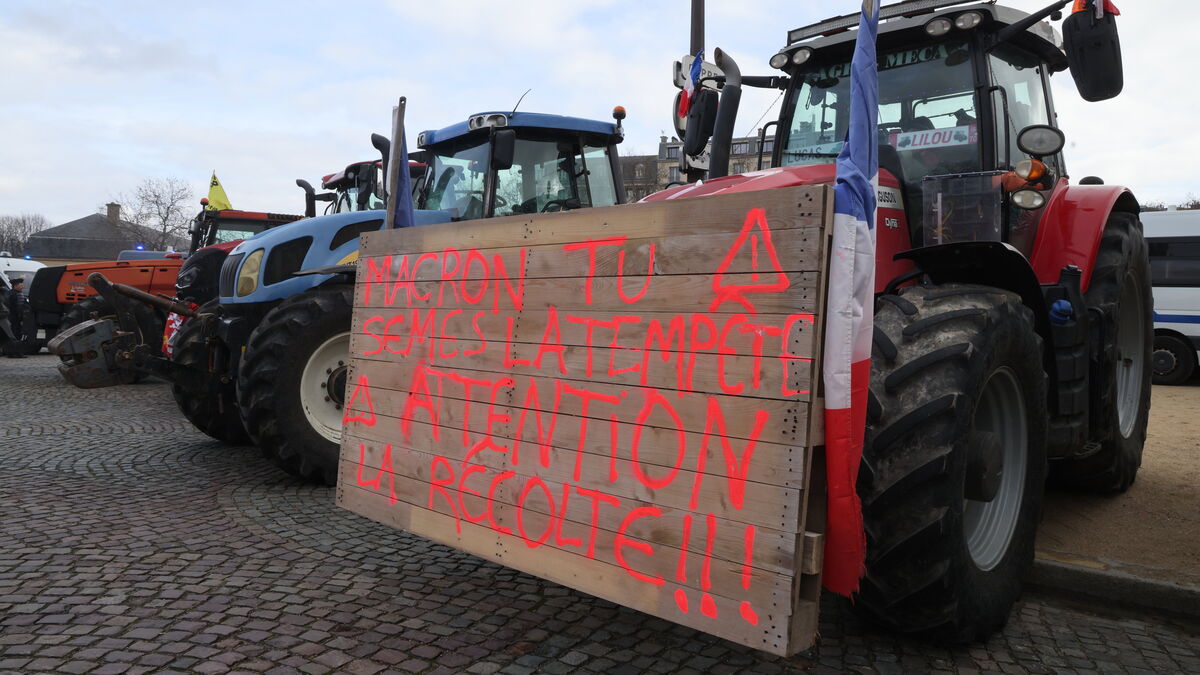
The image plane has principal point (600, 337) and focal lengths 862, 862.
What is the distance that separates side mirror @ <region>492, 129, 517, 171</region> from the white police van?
38.1 ft

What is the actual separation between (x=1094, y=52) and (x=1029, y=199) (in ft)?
2.19

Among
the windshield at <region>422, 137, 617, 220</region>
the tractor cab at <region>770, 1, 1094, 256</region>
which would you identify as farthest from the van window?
the tractor cab at <region>770, 1, 1094, 256</region>

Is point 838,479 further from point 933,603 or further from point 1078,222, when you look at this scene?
point 1078,222

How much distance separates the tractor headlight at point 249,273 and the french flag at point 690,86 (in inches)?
145

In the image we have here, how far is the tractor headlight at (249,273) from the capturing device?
6.62 metres

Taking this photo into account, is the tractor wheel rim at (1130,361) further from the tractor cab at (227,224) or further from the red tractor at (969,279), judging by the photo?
the tractor cab at (227,224)

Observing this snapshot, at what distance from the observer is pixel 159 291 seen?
540 inches

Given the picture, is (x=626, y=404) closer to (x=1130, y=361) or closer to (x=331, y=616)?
(x=331, y=616)

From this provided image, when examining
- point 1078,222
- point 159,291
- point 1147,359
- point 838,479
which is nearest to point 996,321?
point 838,479

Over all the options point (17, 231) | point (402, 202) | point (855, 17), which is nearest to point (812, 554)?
point (402, 202)

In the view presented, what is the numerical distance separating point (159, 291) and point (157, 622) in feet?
38.2

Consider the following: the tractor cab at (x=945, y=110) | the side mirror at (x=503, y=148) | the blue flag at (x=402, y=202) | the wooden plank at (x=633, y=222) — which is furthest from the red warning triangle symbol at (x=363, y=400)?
the side mirror at (x=503, y=148)

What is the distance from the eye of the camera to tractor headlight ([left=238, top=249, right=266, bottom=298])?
662 cm

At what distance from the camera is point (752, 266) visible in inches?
106
